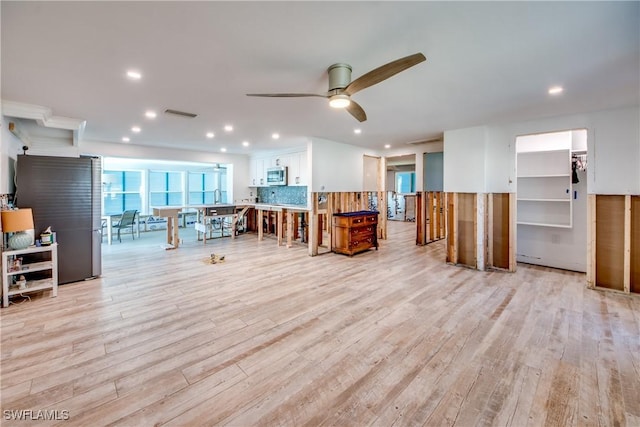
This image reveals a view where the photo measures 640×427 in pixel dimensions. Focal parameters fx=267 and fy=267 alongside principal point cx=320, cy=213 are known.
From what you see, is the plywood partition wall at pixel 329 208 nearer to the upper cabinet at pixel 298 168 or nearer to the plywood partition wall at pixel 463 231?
the upper cabinet at pixel 298 168

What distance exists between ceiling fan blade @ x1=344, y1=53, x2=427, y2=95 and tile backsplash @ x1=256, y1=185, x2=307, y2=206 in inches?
209

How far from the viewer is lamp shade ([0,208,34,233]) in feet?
9.96

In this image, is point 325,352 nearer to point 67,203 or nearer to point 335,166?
point 67,203

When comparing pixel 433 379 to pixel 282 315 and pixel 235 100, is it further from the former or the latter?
pixel 235 100

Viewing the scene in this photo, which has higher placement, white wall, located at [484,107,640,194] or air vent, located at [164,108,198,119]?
air vent, located at [164,108,198,119]

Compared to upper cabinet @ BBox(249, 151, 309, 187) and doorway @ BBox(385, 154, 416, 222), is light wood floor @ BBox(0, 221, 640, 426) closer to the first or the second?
upper cabinet @ BBox(249, 151, 309, 187)

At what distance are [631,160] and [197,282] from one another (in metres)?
6.28

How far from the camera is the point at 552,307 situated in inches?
124

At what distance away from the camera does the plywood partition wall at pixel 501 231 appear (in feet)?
14.8

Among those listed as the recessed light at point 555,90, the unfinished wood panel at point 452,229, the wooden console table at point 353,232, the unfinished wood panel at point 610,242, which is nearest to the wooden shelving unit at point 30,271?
the wooden console table at point 353,232

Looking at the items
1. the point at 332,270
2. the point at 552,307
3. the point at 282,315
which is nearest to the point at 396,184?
the point at 332,270

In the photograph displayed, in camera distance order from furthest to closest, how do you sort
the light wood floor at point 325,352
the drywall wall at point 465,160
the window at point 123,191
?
1. the window at point 123,191
2. the drywall wall at point 465,160
3. the light wood floor at point 325,352

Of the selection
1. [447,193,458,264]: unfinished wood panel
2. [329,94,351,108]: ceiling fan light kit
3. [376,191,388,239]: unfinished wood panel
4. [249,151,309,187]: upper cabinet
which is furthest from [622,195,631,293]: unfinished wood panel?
[249,151,309,187]: upper cabinet

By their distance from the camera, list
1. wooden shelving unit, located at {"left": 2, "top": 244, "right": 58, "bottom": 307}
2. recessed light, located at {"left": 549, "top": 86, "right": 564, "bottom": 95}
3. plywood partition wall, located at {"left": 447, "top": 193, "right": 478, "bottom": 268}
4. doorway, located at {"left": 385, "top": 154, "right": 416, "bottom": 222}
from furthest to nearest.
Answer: doorway, located at {"left": 385, "top": 154, "right": 416, "bottom": 222} < plywood partition wall, located at {"left": 447, "top": 193, "right": 478, "bottom": 268} < wooden shelving unit, located at {"left": 2, "top": 244, "right": 58, "bottom": 307} < recessed light, located at {"left": 549, "top": 86, "right": 564, "bottom": 95}
